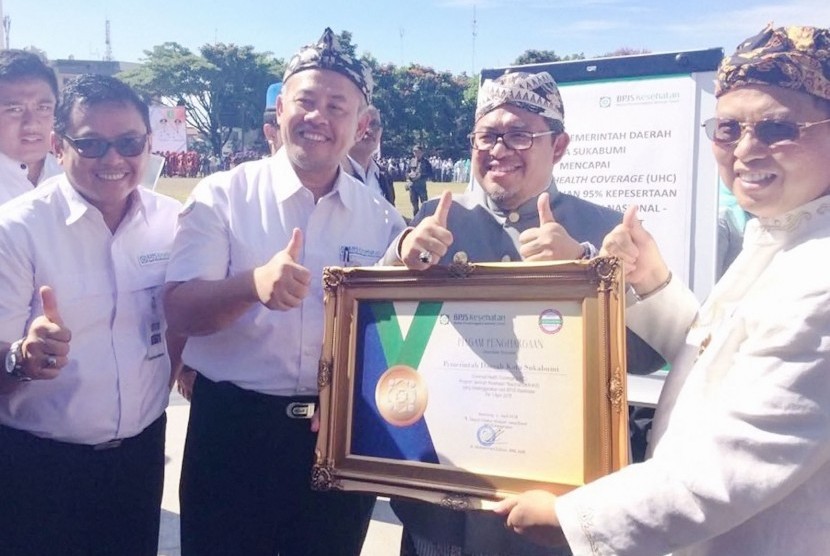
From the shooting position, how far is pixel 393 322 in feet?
7.09

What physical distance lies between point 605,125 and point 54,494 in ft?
8.84

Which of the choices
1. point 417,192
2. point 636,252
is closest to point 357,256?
point 636,252

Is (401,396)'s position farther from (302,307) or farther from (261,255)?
(261,255)

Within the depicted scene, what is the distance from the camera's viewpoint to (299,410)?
8.30 feet

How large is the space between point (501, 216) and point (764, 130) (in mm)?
868

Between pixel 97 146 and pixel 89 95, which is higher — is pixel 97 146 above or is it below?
below

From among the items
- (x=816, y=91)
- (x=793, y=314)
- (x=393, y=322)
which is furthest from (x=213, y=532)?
(x=816, y=91)

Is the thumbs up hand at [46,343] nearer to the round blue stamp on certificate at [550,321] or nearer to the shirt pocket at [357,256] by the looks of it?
the shirt pocket at [357,256]

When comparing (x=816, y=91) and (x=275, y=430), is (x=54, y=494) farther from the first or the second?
(x=816, y=91)

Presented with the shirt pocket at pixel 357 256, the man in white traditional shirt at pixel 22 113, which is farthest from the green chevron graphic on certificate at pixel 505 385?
the man in white traditional shirt at pixel 22 113

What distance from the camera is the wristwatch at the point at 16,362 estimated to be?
221 cm

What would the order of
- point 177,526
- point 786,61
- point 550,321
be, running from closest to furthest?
point 786,61, point 550,321, point 177,526

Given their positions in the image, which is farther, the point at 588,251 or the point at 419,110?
the point at 419,110

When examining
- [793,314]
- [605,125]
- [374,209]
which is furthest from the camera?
[605,125]
